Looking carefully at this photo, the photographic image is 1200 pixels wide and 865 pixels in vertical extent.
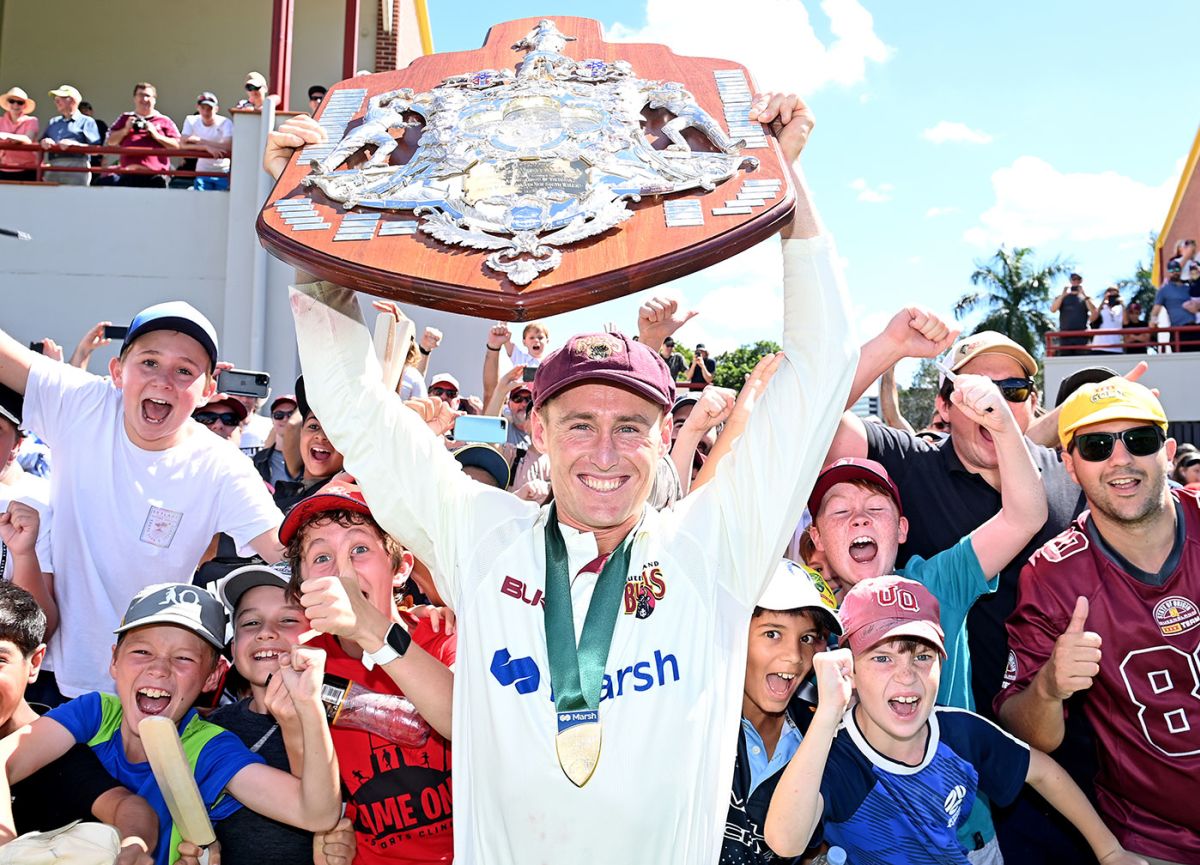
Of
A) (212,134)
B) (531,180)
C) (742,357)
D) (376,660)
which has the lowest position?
(376,660)

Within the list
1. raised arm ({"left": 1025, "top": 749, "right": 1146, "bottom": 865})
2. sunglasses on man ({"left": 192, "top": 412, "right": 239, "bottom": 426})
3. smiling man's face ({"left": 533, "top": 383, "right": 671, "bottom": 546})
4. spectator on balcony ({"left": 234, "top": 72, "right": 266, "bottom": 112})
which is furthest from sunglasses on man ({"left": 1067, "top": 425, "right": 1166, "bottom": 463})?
spectator on balcony ({"left": 234, "top": 72, "right": 266, "bottom": 112})

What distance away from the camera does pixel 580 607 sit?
2062mm

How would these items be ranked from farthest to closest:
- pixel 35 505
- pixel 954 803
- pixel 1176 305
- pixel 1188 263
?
pixel 1188 263 < pixel 1176 305 < pixel 35 505 < pixel 954 803

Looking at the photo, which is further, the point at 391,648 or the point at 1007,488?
the point at 1007,488

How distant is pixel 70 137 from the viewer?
39.3 ft

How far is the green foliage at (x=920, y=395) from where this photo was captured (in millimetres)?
39688

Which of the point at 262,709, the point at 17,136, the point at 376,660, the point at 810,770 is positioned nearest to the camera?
the point at 376,660

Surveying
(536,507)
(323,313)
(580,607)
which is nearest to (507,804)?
(580,607)

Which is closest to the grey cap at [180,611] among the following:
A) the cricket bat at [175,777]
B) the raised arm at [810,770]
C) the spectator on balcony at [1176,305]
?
the cricket bat at [175,777]

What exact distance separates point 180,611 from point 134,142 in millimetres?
10727

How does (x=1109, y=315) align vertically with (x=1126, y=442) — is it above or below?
above

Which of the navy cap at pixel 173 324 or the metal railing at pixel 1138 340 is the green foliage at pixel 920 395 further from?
the navy cap at pixel 173 324

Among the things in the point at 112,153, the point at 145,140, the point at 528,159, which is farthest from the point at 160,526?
the point at 145,140

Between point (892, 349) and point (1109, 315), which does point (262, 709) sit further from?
point (1109, 315)
